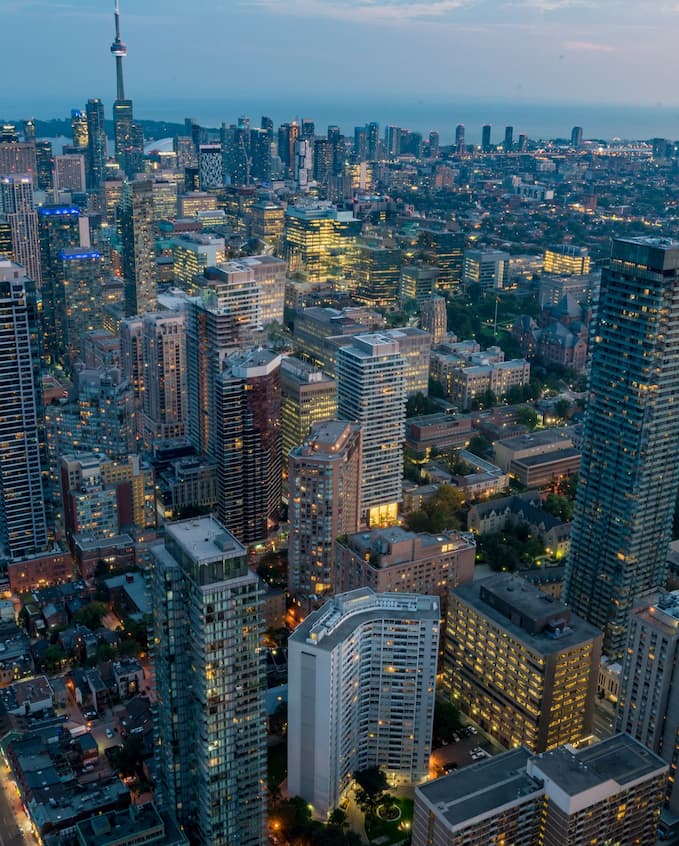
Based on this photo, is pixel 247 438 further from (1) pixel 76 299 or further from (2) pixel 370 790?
(1) pixel 76 299

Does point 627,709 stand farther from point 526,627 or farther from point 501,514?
point 501,514

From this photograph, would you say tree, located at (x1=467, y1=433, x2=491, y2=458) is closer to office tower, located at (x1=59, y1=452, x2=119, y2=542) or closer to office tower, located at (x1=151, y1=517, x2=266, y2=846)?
office tower, located at (x1=59, y1=452, x2=119, y2=542)

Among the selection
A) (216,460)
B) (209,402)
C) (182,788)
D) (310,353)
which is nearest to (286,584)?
(216,460)

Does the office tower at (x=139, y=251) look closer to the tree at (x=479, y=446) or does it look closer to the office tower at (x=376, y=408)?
the tree at (x=479, y=446)

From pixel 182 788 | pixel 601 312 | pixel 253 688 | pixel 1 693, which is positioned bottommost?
pixel 1 693

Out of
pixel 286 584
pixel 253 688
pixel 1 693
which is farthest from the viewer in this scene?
pixel 286 584

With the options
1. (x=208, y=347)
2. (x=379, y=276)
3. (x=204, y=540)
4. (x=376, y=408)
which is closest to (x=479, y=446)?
(x=376, y=408)
